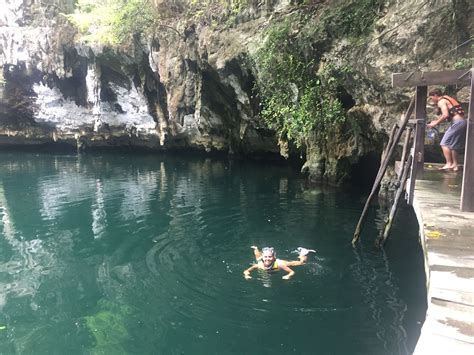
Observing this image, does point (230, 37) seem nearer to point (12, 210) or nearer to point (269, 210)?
point (269, 210)

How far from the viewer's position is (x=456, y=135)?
31.3 ft

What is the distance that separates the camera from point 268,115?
721 inches

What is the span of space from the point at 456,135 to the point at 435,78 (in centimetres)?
231

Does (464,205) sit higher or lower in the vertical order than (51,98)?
lower

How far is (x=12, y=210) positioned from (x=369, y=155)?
14.2 meters

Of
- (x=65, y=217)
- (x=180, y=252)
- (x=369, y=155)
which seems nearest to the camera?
(x=180, y=252)

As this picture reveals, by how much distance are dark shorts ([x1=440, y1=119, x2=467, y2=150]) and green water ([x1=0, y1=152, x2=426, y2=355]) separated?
2668mm

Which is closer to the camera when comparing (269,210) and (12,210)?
(269,210)

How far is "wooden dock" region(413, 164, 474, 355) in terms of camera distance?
3.66 m

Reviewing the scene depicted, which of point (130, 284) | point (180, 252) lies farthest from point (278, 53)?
point (130, 284)

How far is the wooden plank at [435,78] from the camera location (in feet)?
24.2

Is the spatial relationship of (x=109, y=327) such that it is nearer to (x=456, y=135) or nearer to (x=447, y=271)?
(x=447, y=271)

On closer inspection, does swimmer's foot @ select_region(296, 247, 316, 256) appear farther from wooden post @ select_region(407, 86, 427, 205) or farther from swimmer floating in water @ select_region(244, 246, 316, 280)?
wooden post @ select_region(407, 86, 427, 205)

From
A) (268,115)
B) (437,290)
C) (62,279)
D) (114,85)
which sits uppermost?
(114,85)
